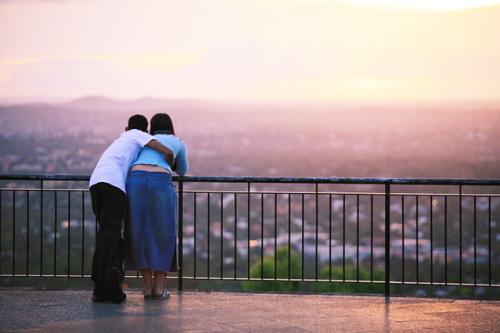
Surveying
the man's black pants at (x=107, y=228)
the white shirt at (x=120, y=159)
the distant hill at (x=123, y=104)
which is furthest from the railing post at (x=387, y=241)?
the distant hill at (x=123, y=104)

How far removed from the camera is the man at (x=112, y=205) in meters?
7.45

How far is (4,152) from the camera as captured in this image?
56.7 m

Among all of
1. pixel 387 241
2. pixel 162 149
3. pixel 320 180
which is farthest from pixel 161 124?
pixel 387 241

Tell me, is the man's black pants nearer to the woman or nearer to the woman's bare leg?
the woman

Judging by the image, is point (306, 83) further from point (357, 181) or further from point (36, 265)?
point (357, 181)

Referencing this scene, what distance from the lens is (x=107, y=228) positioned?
24.6ft

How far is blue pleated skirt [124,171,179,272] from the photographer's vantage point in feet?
24.8

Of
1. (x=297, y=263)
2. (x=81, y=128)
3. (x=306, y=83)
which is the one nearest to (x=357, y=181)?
(x=297, y=263)

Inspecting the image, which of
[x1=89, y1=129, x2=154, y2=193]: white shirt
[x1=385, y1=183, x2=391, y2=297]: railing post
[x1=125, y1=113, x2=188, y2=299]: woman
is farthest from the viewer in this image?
[x1=385, y1=183, x2=391, y2=297]: railing post

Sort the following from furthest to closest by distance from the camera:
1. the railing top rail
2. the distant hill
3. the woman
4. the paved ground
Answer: the distant hill
the railing top rail
the woman
the paved ground

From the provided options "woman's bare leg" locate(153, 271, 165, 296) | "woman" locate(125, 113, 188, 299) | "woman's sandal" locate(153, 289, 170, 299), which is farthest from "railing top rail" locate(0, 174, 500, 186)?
"woman's sandal" locate(153, 289, 170, 299)

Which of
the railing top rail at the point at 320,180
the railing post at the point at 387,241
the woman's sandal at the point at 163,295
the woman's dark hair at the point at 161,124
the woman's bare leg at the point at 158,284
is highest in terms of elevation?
the woman's dark hair at the point at 161,124

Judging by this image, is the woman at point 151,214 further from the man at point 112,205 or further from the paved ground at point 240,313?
the paved ground at point 240,313

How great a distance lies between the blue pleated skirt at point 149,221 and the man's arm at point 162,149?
16 centimetres
